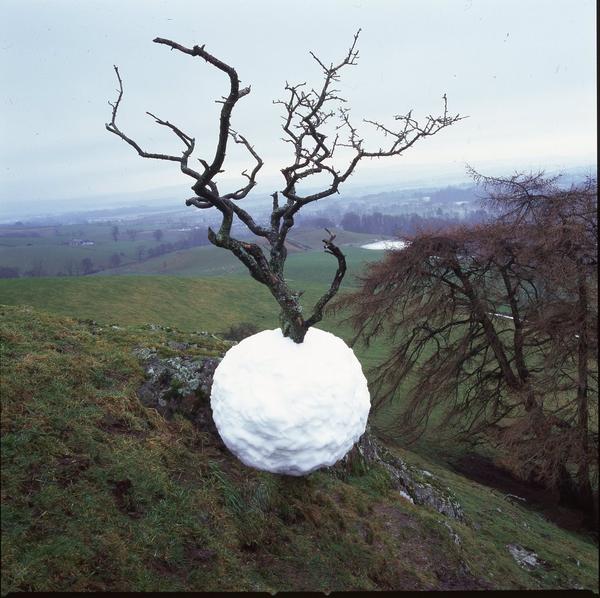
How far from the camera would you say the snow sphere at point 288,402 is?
19.3 ft

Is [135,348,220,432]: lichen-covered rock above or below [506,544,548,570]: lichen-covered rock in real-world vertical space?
above

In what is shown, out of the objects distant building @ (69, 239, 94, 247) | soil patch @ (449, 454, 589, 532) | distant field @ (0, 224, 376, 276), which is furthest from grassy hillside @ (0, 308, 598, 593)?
distant building @ (69, 239, 94, 247)

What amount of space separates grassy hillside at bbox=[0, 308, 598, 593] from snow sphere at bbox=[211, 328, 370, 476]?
93 cm

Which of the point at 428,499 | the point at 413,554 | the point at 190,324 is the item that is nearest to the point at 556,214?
the point at 428,499

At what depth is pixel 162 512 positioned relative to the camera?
19.2 ft

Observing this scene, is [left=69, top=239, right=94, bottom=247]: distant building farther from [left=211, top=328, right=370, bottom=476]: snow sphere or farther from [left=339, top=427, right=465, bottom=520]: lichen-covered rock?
[left=211, top=328, right=370, bottom=476]: snow sphere

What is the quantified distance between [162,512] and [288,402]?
2055 mm

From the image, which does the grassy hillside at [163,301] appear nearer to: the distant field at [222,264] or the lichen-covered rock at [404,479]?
the lichen-covered rock at [404,479]

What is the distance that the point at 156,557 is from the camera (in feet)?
17.3

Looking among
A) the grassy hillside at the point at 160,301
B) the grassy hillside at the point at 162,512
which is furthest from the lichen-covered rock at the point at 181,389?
the grassy hillside at the point at 160,301

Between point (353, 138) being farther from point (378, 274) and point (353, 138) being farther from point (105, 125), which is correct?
point (378, 274)

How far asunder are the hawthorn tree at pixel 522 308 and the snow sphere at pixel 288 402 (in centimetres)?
876

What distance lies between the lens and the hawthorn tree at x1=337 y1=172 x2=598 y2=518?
12.8 meters

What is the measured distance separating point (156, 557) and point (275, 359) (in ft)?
8.47
